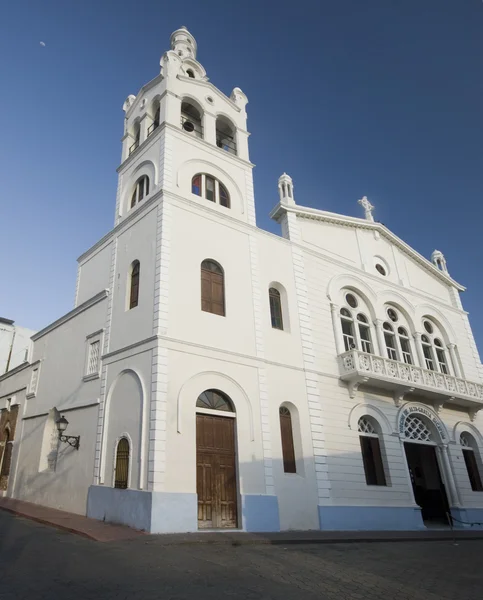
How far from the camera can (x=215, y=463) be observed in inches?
487

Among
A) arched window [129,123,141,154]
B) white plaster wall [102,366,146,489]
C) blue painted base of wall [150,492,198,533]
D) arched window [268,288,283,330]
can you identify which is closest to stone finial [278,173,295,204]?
arched window [268,288,283,330]

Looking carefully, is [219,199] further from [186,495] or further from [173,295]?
[186,495]

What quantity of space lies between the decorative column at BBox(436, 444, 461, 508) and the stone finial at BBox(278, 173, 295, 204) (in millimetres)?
12088

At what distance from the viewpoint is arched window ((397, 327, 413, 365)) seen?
2014 cm

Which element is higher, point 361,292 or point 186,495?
point 361,292

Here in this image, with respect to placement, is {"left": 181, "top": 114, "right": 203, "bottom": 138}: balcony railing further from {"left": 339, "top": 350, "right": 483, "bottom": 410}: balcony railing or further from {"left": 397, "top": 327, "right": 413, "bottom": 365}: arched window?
{"left": 397, "top": 327, "right": 413, "bottom": 365}: arched window

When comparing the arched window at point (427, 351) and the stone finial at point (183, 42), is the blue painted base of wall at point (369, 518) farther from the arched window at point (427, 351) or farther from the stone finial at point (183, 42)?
the stone finial at point (183, 42)

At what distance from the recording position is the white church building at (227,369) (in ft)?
40.6

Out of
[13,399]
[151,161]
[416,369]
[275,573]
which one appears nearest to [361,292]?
[416,369]

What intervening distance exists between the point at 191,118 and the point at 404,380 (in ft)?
45.4

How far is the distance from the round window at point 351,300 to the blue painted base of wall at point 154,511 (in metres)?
11.2

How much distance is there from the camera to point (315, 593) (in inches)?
238

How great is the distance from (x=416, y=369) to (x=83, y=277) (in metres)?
14.2

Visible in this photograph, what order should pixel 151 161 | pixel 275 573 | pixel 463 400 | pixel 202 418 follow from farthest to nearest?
pixel 463 400 < pixel 151 161 < pixel 202 418 < pixel 275 573
